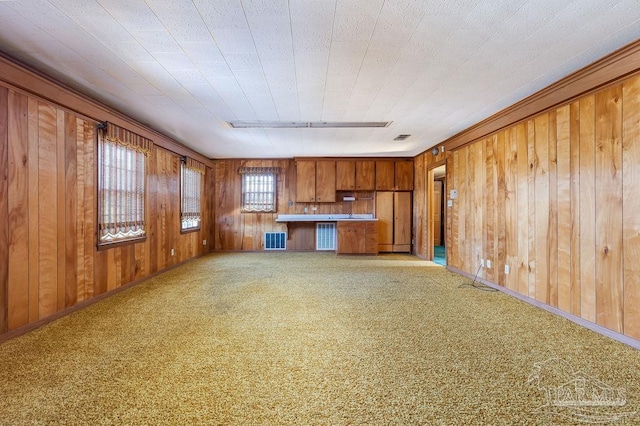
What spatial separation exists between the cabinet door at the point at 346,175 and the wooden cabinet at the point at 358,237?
989mm

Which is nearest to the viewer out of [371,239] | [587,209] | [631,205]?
[631,205]

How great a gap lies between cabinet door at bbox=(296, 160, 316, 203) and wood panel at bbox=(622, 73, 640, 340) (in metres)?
5.33

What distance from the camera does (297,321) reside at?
104 inches

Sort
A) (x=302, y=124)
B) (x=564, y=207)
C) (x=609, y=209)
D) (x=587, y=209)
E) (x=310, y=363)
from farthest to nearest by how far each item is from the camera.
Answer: (x=302, y=124), (x=564, y=207), (x=587, y=209), (x=609, y=209), (x=310, y=363)

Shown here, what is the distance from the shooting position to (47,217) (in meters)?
2.62

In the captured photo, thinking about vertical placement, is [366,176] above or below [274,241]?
above

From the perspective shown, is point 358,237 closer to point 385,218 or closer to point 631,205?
point 385,218

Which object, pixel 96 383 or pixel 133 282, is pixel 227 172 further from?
pixel 96 383

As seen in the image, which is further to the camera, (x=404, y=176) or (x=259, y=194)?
(x=259, y=194)

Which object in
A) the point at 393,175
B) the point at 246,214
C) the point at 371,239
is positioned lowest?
the point at 371,239

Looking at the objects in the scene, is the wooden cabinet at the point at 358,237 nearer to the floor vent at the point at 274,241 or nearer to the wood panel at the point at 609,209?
the floor vent at the point at 274,241

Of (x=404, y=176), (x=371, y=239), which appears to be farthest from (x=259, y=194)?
(x=404, y=176)

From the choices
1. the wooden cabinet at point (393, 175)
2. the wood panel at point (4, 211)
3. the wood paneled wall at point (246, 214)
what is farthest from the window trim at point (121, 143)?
the wooden cabinet at point (393, 175)

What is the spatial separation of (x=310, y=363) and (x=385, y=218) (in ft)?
17.7
